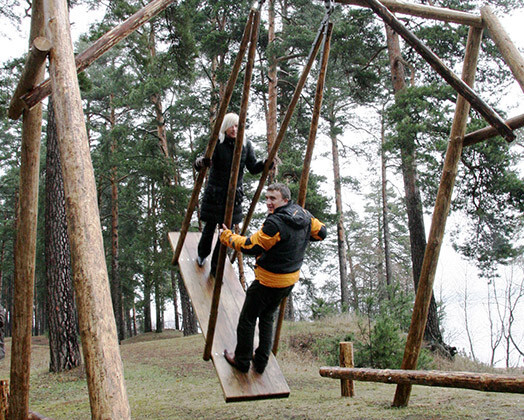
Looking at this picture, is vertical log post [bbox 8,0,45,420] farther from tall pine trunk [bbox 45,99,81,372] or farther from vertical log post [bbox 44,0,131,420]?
tall pine trunk [bbox 45,99,81,372]

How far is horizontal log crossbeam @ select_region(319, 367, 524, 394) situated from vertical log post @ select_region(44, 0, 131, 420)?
6.67 ft

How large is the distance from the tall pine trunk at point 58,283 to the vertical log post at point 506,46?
7.75 meters

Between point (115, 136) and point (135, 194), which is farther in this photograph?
point (135, 194)

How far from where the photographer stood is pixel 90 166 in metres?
2.40

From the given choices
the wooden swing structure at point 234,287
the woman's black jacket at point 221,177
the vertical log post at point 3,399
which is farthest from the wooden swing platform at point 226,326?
the vertical log post at point 3,399

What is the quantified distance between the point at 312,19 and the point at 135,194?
11.0 m

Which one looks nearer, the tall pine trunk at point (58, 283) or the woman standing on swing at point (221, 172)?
the woman standing on swing at point (221, 172)

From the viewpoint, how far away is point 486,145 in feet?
33.7

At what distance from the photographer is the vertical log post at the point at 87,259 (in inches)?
75.5

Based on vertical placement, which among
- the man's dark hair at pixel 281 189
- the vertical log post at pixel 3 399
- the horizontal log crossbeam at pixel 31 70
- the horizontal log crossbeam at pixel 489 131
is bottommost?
the vertical log post at pixel 3 399

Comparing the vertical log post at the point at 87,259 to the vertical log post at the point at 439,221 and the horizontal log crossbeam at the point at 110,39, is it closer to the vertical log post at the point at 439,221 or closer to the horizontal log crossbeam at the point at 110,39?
the horizontal log crossbeam at the point at 110,39

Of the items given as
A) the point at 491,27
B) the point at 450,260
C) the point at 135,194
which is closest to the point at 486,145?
the point at 450,260

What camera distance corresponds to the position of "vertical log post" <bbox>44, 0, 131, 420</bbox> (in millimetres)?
1918

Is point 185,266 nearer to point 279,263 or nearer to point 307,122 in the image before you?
point 279,263
